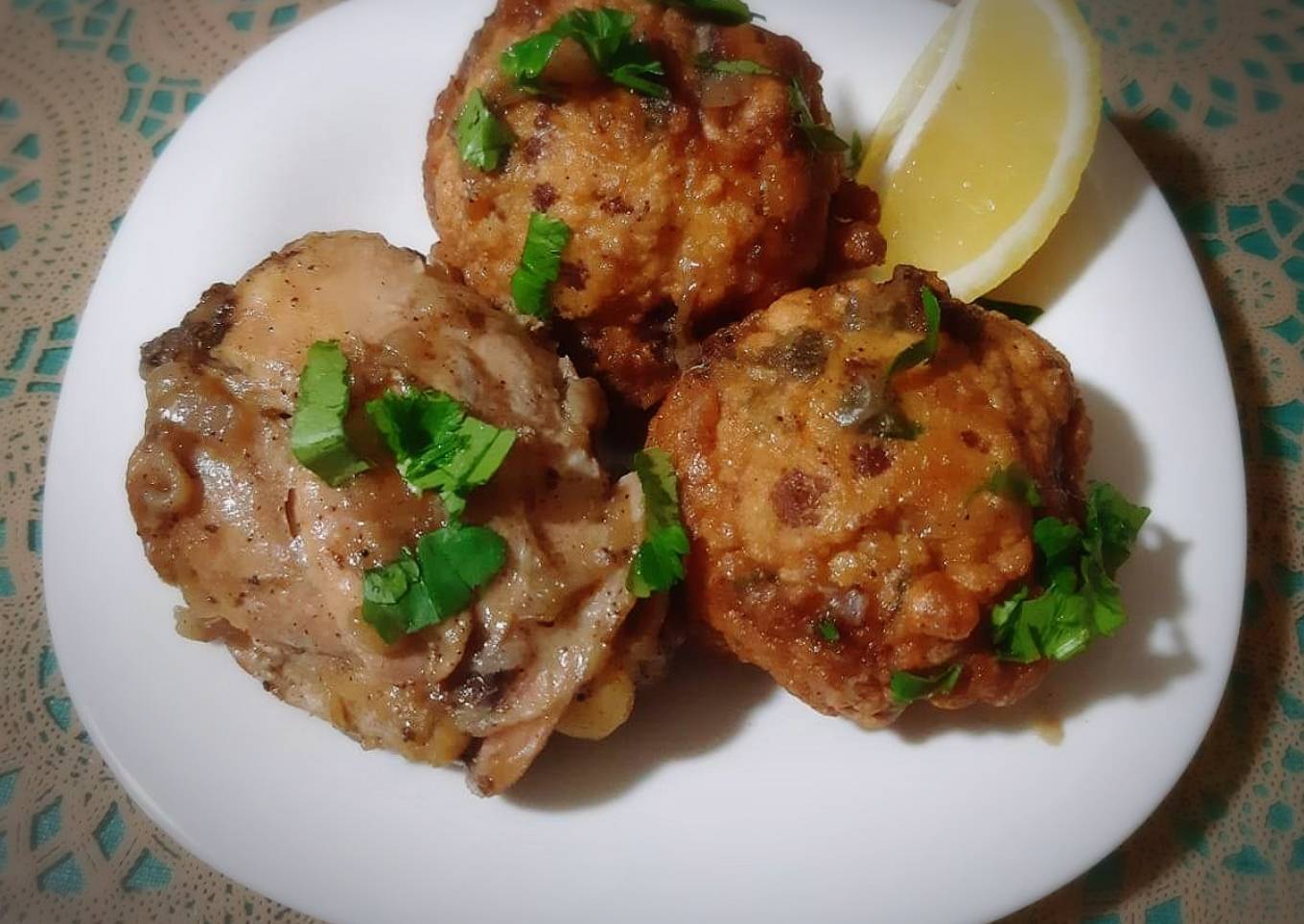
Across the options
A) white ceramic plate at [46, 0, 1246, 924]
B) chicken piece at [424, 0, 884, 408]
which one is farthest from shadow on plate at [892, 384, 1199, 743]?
chicken piece at [424, 0, 884, 408]

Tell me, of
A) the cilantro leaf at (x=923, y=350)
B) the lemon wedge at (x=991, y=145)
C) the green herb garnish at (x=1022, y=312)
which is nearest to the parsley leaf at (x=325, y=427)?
the cilantro leaf at (x=923, y=350)

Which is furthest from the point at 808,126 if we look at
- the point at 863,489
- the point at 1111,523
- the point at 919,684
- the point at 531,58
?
the point at 919,684

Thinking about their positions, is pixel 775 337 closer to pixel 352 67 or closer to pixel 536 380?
pixel 536 380

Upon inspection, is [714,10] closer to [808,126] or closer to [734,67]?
[734,67]

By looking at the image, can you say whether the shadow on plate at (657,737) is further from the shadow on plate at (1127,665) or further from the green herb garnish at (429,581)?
the green herb garnish at (429,581)

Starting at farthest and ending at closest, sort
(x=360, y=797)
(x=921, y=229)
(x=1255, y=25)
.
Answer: (x=1255, y=25), (x=921, y=229), (x=360, y=797)

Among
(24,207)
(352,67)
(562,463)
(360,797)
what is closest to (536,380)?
(562,463)
